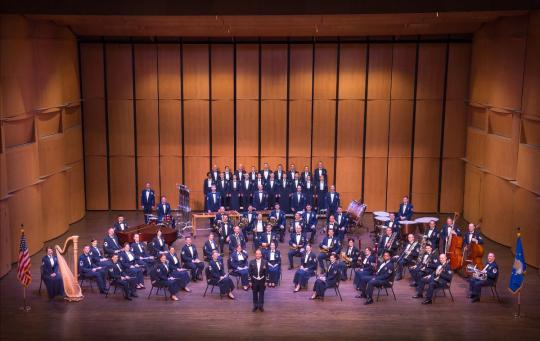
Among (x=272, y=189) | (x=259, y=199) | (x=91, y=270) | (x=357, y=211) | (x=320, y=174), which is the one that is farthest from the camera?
(x=320, y=174)

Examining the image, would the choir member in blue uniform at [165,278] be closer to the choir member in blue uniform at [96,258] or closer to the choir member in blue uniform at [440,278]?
the choir member in blue uniform at [96,258]

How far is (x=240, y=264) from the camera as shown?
56.2ft

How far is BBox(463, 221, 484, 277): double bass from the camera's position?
16984mm

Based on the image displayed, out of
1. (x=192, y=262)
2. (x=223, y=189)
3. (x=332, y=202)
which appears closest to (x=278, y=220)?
(x=332, y=202)

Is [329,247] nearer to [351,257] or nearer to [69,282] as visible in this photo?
[351,257]

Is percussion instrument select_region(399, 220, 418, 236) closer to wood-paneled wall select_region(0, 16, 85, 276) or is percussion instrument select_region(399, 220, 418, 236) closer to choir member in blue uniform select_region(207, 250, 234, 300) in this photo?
choir member in blue uniform select_region(207, 250, 234, 300)

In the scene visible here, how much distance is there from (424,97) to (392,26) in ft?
11.8

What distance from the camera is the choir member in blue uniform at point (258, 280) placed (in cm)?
1544

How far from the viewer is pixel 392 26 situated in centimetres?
2164

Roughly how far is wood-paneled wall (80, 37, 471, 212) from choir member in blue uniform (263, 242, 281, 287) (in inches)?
314

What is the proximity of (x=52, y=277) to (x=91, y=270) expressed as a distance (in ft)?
3.22

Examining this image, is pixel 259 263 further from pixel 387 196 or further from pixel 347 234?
pixel 387 196

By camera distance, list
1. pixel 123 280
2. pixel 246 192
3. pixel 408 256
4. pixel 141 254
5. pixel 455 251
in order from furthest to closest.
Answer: pixel 246 192, pixel 408 256, pixel 455 251, pixel 141 254, pixel 123 280

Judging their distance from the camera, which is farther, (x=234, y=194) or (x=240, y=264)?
(x=234, y=194)
